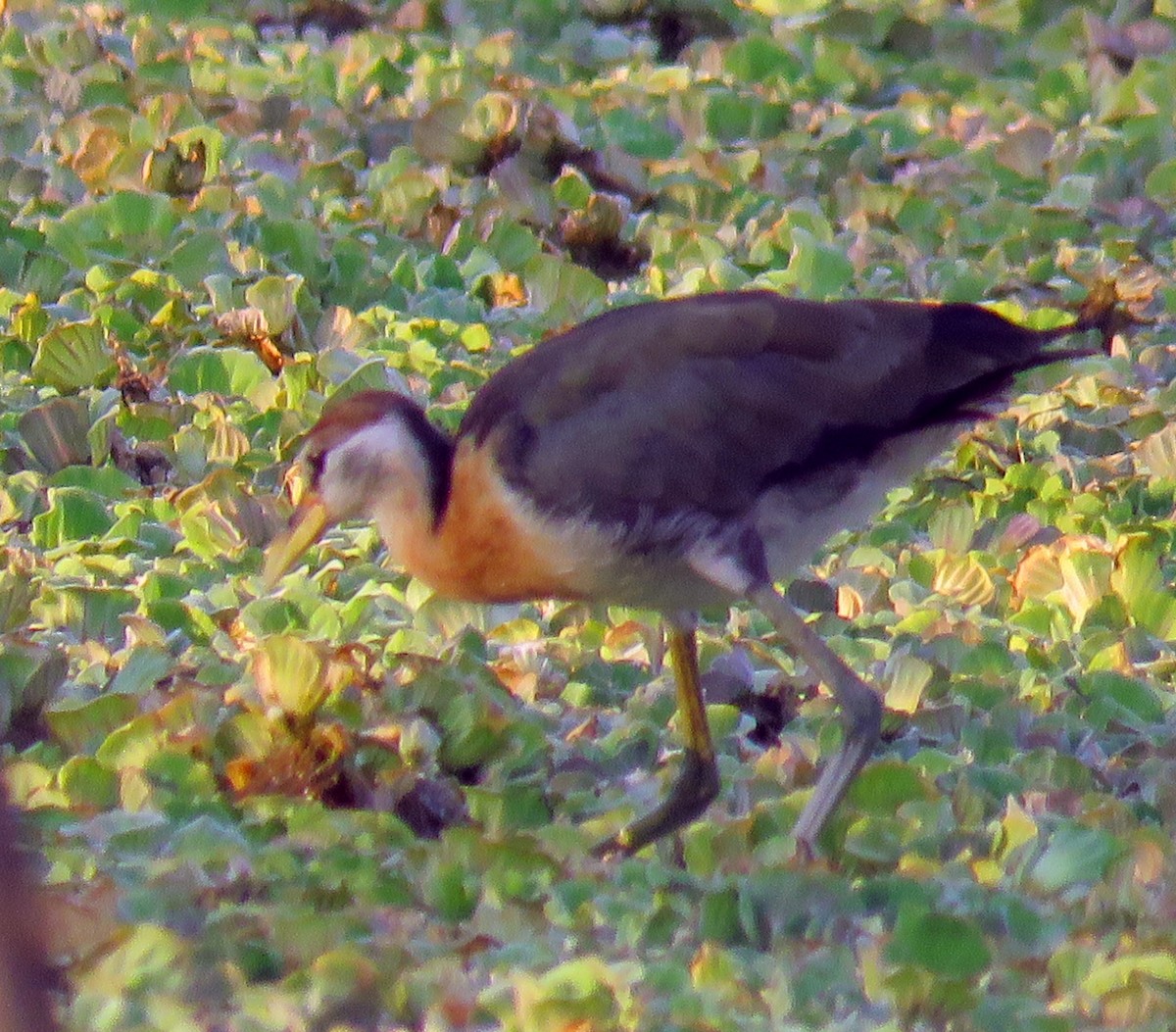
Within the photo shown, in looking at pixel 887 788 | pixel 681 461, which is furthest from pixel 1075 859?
pixel 681 461

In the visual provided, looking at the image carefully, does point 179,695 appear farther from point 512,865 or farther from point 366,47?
point 366,47

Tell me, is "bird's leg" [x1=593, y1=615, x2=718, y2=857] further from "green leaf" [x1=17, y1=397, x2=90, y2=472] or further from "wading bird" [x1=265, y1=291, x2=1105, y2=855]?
"green leaf" [x1=17, y1=397, x2=90, y2=472]

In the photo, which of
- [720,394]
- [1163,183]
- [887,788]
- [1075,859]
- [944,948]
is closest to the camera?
[944,948]

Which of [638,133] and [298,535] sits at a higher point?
[298,535]

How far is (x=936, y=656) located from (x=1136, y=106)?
3.85m

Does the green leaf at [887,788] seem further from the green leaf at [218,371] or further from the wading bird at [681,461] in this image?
the green leaf at [218,371]

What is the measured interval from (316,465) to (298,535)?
174mm

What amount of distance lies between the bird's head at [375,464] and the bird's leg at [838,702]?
2.23 ft

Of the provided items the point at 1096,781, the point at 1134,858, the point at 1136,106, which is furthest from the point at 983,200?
the point at 1134,858

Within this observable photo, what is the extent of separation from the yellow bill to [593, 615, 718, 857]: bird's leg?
2.43 ft

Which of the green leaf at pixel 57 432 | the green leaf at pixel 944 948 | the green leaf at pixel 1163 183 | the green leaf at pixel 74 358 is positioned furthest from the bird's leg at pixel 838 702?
the green leaf at pixel 1163 183

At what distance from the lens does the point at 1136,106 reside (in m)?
7.95

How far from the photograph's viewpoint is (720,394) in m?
4.27

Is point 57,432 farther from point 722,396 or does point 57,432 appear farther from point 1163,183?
point 1163,183
